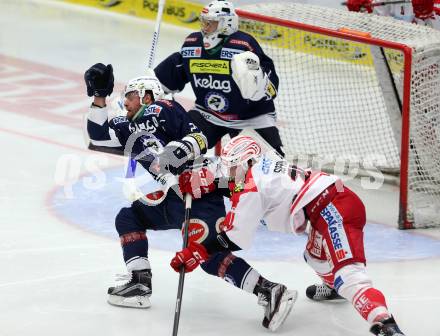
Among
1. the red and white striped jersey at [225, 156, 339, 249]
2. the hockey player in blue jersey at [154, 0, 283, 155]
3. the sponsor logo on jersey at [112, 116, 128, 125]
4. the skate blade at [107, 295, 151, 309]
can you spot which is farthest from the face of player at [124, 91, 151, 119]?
the hockey player in blue jersey at [154, 0, 283, 155]

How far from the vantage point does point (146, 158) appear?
5.42 metres

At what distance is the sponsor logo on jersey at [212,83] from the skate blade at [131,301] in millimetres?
1749

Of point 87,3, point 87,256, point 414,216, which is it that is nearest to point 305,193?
point 87,256

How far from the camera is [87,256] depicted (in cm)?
596

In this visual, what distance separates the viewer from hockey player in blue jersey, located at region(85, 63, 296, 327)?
5156 mm

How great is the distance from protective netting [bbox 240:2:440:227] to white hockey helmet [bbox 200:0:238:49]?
2.51ft

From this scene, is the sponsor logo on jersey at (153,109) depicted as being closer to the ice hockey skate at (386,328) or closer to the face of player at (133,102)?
the face of player at (133,102)

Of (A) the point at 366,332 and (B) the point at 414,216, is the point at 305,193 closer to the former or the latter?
(A) the point at 366,332

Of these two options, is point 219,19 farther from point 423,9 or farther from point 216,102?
point 423,9

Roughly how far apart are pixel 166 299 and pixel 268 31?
3.00 metres

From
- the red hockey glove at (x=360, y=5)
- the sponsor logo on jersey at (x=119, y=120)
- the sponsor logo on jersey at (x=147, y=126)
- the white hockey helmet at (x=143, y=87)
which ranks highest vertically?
the red hockey glove at (x=360, y=5)

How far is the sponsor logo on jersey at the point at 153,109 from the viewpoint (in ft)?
17.3

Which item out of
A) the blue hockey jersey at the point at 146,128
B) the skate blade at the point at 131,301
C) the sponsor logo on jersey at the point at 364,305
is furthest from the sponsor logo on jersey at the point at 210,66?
the sponsor logo on jersey at the point at 364,305

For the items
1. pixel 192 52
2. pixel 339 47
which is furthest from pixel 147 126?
pixel 339 47
